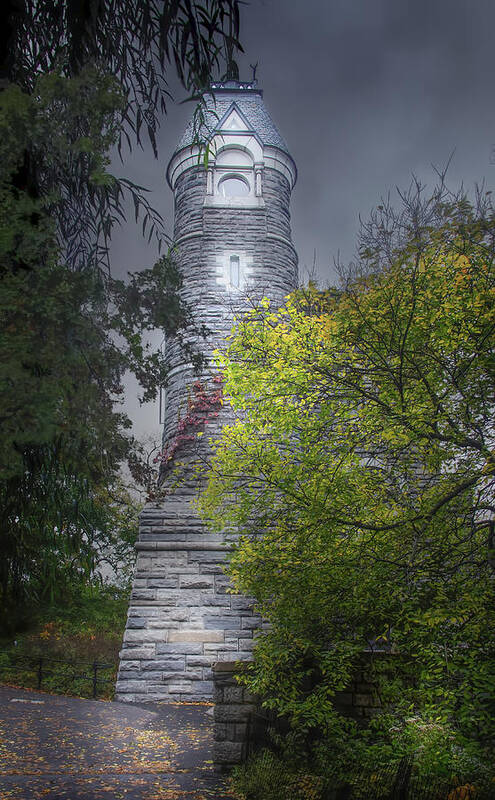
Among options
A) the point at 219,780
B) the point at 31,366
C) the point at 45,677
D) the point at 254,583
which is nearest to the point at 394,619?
the point at 254,583

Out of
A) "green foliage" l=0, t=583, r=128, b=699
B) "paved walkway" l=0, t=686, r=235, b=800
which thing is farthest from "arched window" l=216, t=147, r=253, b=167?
"paved walkway" l=0, t=686, r=235, b=800

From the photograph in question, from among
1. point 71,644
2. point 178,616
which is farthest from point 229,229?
point 71,644

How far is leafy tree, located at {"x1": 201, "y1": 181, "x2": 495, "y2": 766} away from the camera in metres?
5.23

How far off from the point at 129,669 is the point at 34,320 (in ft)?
25.8

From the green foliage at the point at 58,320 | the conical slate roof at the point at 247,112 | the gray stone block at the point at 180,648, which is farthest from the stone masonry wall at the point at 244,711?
the conical slate roof at the point at 247,112

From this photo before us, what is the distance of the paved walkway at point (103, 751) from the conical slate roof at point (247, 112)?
1342 centimetres

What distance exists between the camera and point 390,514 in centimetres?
659

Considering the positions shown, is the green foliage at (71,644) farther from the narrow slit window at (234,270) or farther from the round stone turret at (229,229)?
the narrow slit window at (234,270)

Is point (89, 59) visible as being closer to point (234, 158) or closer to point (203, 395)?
point (203, 395)

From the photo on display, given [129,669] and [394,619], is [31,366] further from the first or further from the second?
[129,669]

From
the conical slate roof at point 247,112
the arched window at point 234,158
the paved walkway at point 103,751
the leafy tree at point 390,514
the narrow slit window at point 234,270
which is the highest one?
the conical slate roof at point 247,112

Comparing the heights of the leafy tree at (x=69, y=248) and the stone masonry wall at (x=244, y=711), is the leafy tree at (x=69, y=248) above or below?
above

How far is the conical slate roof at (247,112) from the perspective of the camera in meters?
16.1

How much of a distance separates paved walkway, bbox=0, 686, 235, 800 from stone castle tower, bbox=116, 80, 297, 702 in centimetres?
93
